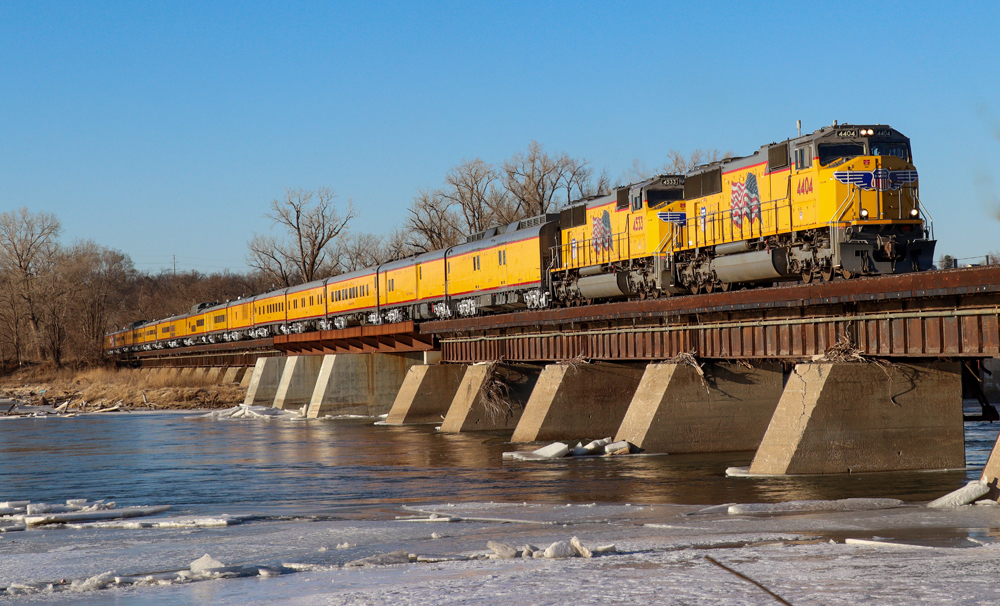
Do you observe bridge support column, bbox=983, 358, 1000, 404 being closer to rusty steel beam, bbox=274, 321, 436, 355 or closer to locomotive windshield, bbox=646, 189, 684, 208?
rusty steel beam, bbox=274, 321, 436, 355

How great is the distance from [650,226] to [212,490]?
47.3 ft

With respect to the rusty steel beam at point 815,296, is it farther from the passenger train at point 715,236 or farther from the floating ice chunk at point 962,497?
the floating ice chunk at point 962,497

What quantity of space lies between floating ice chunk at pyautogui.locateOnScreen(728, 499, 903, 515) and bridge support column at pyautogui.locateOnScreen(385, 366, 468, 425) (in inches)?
989

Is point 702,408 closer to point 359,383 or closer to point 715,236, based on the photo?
point 715,236

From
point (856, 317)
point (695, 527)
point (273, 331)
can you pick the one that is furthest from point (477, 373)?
point (273, 331)

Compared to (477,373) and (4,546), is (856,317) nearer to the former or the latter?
→ (4,546)

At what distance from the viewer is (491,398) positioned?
3288 centimetres

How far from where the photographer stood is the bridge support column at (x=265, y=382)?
179 feet

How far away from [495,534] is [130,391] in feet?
183

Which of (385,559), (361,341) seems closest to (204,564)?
(385,559)

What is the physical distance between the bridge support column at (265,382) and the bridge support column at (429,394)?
17.9 m

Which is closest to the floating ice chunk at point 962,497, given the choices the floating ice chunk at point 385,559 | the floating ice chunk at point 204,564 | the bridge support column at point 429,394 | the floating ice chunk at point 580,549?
the floating ice chunk at point 580,549

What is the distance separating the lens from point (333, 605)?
758 cm

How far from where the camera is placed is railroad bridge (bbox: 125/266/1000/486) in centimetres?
1695
